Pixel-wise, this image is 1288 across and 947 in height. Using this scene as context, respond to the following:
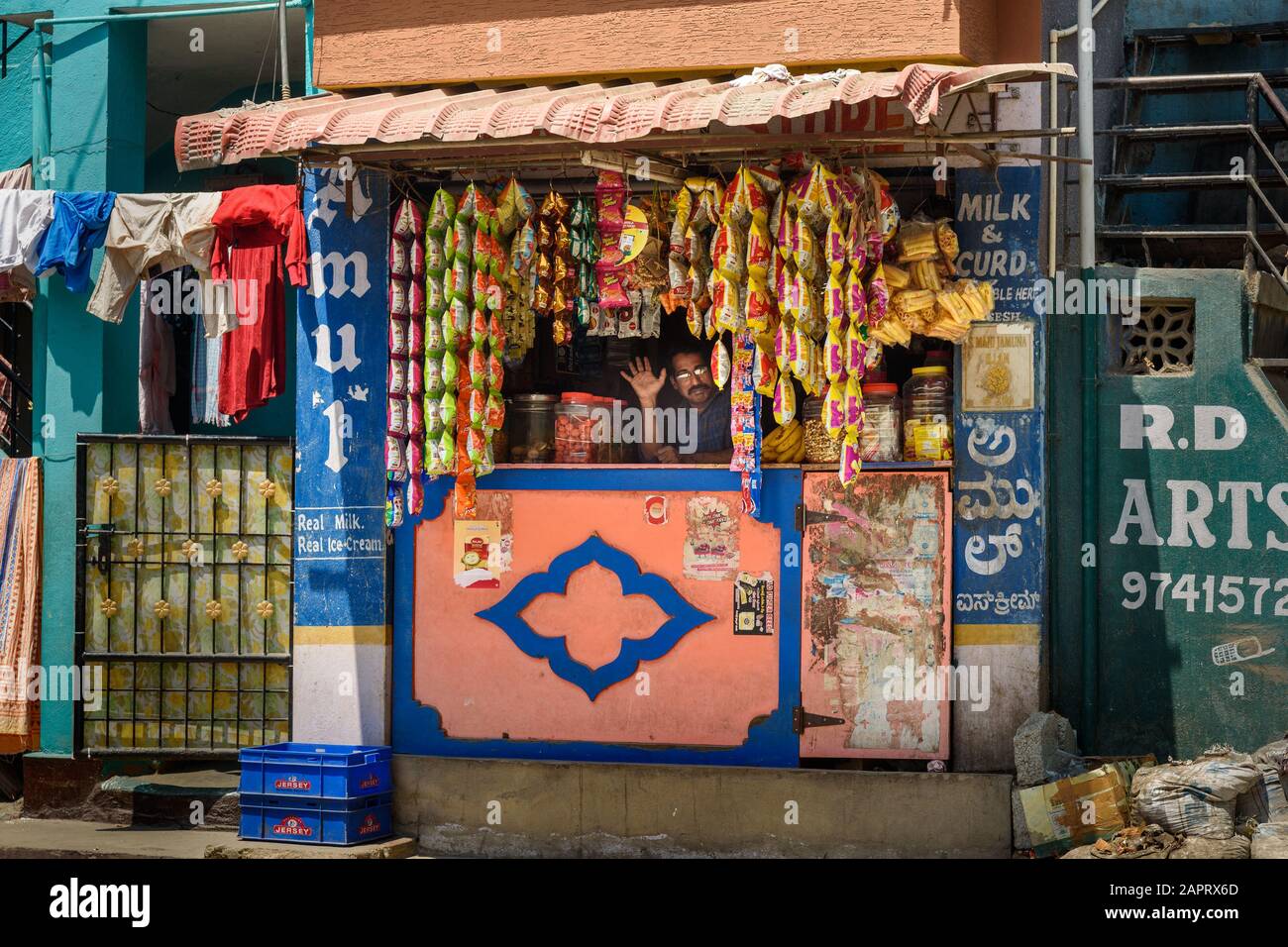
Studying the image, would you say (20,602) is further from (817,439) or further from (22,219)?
(817,439)

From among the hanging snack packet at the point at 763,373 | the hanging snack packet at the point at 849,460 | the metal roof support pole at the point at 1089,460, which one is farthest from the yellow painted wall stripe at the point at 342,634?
the metal roof support pole at the point at 1089,460

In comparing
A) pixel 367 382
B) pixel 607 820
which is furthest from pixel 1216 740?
pixel 367 382

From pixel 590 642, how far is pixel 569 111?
10.3ft

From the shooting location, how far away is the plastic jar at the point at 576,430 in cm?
968

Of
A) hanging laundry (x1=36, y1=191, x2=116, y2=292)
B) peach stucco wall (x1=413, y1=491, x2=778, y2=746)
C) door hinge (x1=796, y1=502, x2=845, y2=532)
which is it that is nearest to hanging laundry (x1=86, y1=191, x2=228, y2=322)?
hanging laundry (x1=36, y1=191, x2=116, y2=292)

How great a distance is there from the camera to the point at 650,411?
9812 mm

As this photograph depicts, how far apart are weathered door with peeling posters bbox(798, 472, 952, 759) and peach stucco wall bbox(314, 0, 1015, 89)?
2399 mm

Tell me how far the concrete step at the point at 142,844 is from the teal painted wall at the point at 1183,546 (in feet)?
13.9

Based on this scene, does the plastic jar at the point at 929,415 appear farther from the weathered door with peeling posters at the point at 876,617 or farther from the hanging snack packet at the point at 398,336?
the hanging snack packet at the point at 398,336

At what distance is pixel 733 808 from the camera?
9.18m

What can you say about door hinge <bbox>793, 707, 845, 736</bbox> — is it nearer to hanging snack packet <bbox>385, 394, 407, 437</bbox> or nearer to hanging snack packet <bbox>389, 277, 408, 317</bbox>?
hanging snack packet <bbox>385, 394, 407, 437</bbox>

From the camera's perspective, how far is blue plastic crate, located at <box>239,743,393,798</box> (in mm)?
9305

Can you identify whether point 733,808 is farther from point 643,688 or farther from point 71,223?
point 71,223

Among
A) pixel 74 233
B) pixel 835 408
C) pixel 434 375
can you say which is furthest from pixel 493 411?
pixel 74 233
